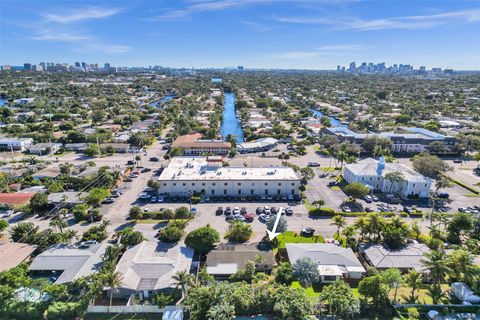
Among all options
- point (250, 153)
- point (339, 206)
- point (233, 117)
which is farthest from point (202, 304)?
point (233, 117)

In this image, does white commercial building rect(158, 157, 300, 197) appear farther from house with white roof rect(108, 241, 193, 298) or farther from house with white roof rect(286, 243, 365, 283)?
house with white roof rect(286, 243, 365, 283)

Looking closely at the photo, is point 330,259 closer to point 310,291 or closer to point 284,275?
point 310,291

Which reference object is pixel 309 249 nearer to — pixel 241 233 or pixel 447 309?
pixel 241 233

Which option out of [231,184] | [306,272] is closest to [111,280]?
[306,272]

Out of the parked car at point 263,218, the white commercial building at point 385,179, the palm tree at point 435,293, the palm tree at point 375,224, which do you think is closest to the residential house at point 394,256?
the palm tree at point 375,224

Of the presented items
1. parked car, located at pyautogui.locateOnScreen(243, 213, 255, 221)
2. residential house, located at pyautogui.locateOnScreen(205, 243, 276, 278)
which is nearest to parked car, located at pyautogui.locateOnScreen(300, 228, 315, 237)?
residential house, located at pyautogui.locateOnScreen(205, 243, 276, 278)

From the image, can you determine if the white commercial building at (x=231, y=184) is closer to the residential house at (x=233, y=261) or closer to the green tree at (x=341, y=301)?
the residential house at (x=233, y=261)
